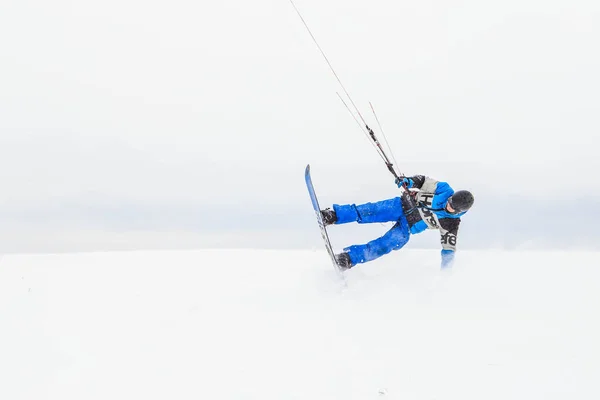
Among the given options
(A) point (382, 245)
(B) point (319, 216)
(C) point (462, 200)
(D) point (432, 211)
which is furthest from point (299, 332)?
(D) point (432, 211)

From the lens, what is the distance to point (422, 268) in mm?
6883

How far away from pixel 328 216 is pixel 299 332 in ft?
9.31

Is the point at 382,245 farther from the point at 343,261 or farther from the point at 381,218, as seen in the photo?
the point at 343,261

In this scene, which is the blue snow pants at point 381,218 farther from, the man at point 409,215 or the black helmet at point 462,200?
the black helmet at point 462,200

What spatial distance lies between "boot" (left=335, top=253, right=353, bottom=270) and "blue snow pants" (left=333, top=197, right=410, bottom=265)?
23cm

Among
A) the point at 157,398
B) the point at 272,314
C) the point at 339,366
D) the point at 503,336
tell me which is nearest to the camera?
the point at 157,398

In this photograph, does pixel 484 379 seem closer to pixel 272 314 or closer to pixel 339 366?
pixel 339 366

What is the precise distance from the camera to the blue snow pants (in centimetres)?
692

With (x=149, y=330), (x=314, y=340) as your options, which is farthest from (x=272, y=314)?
(x=149, y=330)

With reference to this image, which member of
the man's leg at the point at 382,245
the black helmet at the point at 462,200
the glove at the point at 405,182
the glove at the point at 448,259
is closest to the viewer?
the black helmet at the point at 462,200

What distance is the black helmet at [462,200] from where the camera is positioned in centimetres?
622

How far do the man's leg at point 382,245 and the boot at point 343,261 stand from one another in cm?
4

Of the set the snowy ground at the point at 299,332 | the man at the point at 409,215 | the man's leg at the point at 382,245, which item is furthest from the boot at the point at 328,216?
the snowy ground at the point at 299,332

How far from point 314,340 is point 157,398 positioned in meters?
1.52
